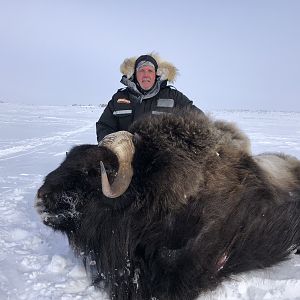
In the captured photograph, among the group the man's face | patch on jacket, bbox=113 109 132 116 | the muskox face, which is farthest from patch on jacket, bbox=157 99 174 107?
the muskox face

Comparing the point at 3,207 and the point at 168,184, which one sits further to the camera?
the point at 3,207

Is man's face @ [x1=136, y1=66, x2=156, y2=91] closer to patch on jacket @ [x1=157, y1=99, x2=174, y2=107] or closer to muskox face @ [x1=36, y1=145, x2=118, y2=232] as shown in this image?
patch on jacket @ [x1=157, y1=99, x2=174, y2=107]

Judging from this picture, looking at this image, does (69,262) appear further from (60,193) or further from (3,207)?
(3,207)

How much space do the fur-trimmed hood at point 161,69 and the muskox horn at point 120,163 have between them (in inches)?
74.2

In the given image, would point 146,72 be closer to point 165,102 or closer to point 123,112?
point 165,102

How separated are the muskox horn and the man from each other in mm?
1604

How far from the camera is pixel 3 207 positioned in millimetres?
4488

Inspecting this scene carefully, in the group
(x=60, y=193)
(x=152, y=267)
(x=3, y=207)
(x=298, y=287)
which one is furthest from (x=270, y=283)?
(x=3, y=207)

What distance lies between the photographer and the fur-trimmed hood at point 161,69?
4.32m

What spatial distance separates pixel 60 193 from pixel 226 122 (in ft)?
4.60

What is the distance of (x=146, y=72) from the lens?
412 cm

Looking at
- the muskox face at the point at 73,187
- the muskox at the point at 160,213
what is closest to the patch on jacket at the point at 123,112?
the muskox at the point at 160,213

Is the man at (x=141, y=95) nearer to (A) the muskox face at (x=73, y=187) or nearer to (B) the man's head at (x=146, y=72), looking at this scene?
(B) the man's head at (x=146, y=72)

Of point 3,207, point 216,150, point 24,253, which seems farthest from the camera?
point 3,207
